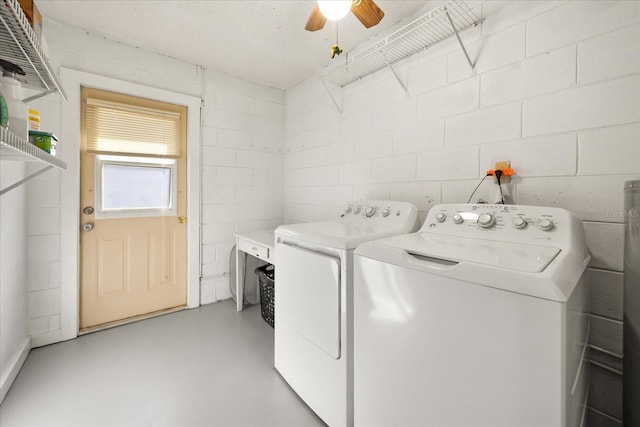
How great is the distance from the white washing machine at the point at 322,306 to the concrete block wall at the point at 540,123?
0.46 metres

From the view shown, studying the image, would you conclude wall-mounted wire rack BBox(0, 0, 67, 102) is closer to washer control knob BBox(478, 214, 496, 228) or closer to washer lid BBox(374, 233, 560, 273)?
washer lid BBox(374, 233, 560, 273)

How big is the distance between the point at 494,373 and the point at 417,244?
1.60 ft

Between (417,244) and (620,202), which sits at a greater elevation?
(620,202)

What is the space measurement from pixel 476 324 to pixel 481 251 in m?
0.29

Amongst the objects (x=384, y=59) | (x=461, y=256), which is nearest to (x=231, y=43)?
(x=384, y=59)

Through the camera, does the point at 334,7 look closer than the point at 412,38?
Yes

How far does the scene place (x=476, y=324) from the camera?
791 mm

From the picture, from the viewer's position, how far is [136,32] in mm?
2133

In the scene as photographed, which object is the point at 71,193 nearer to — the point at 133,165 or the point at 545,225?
the point at 133,165

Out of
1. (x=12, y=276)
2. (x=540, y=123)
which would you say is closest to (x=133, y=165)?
(x=12, y=276)

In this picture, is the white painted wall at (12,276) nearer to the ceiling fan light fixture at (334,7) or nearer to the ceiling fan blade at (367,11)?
the ceiling fan light fixture at (334,7)

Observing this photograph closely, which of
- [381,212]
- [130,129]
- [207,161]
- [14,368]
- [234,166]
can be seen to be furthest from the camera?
[234,166]

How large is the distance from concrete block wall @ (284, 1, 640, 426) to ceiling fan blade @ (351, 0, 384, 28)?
486 mm

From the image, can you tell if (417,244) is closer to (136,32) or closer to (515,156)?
(515,156)
